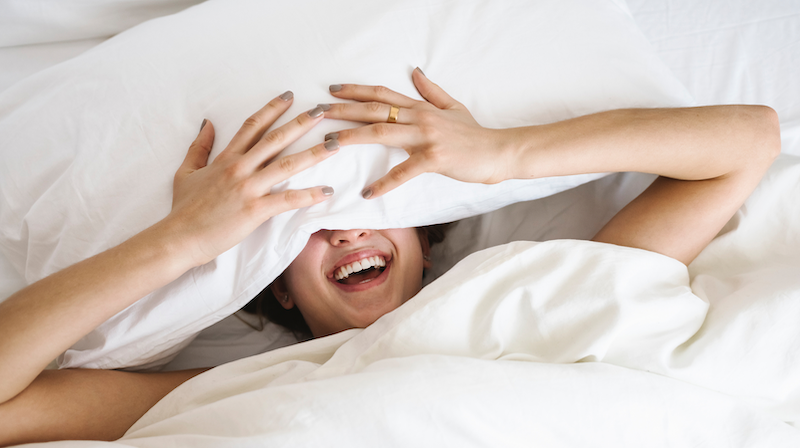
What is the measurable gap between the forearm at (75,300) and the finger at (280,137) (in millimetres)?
165

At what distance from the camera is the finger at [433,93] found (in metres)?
0.83

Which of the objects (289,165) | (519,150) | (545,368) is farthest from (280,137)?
(545,368)

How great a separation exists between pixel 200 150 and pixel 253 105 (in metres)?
0.11

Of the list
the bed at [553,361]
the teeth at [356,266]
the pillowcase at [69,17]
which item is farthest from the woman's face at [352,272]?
the pillowcase at [69,17]

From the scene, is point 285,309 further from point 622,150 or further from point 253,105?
point 622,150

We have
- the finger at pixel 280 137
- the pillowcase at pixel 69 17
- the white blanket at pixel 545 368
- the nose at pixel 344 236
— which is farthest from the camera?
the pillowcase at pixel 69 17

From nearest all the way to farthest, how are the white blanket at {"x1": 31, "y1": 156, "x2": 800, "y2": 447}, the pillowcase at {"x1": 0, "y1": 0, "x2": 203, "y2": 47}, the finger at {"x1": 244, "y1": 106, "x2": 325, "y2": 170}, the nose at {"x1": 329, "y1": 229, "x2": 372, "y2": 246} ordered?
1. the white blanket at {"x1": 31, "y1": 156, "x2": 800, "y2": 447}
2. the finger at {"x1": 244, "y1": 106, "x2": 325, "y2": 170}
3. the nose at {"x1": 329, "y1": 229, "x2": 372, "y2": 246}
4. the pillowcase at {"x1": 0, "y1": 0, "x2": 203, "y2": 47}

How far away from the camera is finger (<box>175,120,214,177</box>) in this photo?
80 centimetres

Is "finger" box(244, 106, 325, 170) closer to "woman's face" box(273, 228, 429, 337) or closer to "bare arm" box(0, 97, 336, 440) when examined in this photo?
"bare arm" box(0, 97, 336, 440)

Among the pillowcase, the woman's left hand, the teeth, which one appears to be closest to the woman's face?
the teeth

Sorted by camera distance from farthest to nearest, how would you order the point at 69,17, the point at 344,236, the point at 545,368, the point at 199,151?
1. the point at 69,17
2. the point at 344,236
3. the point at 199,151
4. the point at 545,368

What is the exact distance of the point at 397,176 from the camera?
772 millimetres

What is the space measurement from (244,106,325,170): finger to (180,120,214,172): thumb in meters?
0.10

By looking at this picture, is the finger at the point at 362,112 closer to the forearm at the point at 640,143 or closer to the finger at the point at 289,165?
the finger at the point at 289,165
